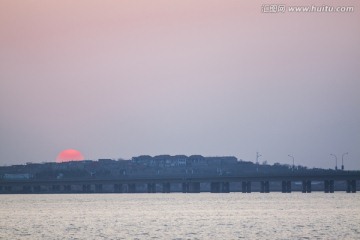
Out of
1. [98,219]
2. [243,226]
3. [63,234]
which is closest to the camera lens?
[63,234]

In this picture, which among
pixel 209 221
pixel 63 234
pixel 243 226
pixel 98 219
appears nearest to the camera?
pixel 63 234

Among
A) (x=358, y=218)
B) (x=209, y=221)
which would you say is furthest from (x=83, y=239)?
(x=358, y=218)

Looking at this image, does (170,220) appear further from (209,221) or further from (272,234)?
(272,234)

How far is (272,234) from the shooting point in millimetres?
106125

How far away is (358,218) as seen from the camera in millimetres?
140500

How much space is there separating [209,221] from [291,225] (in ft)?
49.3

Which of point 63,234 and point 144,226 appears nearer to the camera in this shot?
point 63,234

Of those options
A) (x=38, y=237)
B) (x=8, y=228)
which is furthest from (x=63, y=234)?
(x=8, y=228)

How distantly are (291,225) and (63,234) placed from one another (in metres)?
29.6

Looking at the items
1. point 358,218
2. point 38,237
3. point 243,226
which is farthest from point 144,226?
point 358,218

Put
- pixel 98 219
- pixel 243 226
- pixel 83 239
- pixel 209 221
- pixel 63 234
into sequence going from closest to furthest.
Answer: pixel 83 239 < pixel 63 234 < pixel 243 226 < pixel 209 221 < pixel 98 219

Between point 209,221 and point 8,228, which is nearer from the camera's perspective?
point 8,228

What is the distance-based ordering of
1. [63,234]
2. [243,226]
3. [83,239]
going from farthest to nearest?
[243,226]
[63,234]
[83,239]

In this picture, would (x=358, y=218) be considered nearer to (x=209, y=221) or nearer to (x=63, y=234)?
(x=209, y=221)
